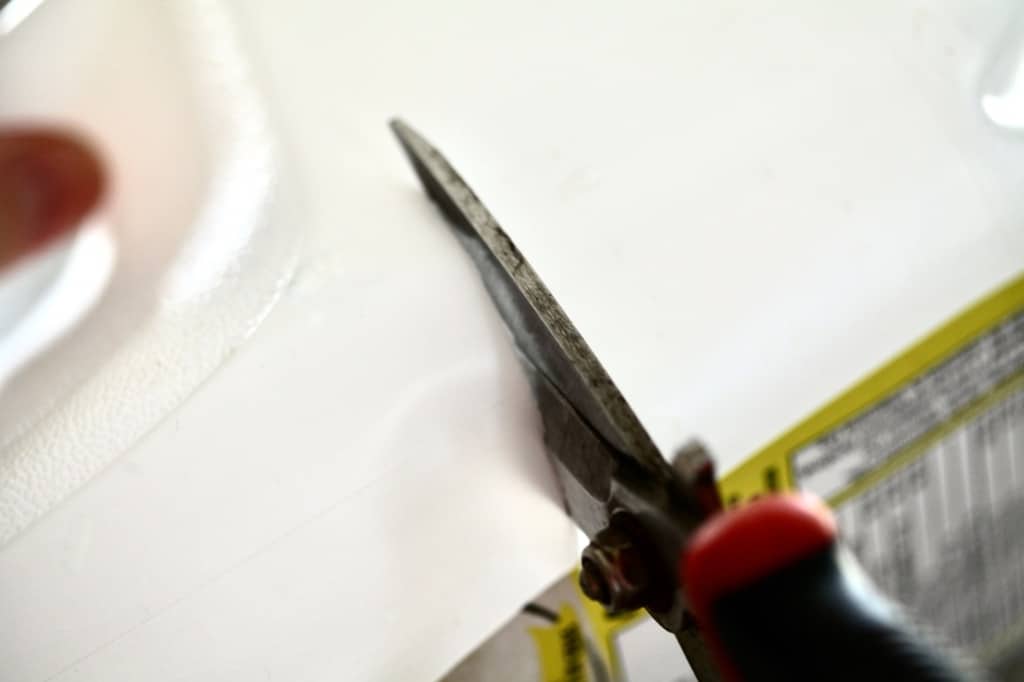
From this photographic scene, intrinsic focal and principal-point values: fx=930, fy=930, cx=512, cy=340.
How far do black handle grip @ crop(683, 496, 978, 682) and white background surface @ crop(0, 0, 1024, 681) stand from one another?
13cm

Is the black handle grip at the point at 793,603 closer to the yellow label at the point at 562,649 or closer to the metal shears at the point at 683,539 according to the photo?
the metal shears at the point at 683,539

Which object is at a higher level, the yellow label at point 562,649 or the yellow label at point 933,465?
the yellow label at point 562,649

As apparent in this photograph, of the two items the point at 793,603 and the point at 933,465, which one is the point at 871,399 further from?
the point at 793,603

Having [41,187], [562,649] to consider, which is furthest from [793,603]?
[41,187]

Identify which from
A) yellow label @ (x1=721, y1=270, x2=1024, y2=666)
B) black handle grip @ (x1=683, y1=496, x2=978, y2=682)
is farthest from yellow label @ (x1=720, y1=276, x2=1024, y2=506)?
black handle grip @ (x1=683, y1=496, x2=978, y2=682)

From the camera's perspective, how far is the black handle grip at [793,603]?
0.50ft

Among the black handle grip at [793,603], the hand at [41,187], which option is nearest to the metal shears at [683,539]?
the black handle grip at [793,603]

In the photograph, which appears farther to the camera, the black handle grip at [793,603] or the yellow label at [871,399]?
the yellow label at [871,399]

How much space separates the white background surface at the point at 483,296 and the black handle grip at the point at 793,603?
0.41 feet

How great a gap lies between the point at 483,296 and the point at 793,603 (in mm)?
144

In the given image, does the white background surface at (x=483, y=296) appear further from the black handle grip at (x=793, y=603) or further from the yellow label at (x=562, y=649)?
the black handle grip at (x=793, y=603)

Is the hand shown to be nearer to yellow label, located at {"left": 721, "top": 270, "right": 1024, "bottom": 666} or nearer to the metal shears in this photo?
the metal shears

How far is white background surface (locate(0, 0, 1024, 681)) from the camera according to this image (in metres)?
0.25

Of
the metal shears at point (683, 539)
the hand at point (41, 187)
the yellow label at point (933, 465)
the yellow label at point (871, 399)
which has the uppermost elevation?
the hand at point (41, 187)
